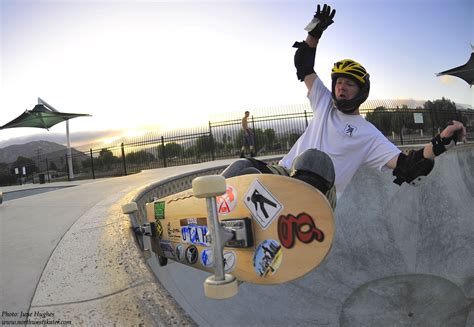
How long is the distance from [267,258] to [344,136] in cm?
126

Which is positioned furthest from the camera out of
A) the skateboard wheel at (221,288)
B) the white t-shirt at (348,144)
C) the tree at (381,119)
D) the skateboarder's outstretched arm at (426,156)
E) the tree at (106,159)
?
the tree at (106,159)

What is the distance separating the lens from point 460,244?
527 centimetres

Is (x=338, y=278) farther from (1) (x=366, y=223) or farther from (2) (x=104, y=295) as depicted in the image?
(2) (x=104, y=295)

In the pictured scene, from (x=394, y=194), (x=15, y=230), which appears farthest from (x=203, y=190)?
(x=394, y=194)

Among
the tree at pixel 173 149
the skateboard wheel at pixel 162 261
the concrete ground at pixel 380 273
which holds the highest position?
the tree at pixel 173 149

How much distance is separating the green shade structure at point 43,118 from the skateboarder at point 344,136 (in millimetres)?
17994

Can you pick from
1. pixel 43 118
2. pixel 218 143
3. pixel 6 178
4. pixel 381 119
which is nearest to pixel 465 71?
pixel 381 119

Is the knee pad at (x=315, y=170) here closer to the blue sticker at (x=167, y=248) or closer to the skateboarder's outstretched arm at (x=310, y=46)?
the skateboarder's outstretched arm at (x=310, y=46)

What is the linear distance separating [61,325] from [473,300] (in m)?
4.63

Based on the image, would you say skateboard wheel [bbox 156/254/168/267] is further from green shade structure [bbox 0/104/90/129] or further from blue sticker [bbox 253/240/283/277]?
green shade structure [bbox 0/104/90/129]

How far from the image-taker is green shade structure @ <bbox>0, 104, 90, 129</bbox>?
17375 millimetres

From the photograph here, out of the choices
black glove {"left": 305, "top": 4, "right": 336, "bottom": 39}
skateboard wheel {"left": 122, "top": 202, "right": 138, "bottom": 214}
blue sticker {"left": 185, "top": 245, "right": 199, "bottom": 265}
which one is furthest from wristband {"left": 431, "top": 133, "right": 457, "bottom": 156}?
skateboard wheel {"left": 122, "top": 202, "right": 138, "bottom": 214}

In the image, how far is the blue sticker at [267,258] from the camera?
196 centimetres

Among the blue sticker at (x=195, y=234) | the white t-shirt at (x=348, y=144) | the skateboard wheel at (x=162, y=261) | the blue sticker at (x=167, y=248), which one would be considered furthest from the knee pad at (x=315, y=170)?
the skateboard wheel at (x=162, y=261)
